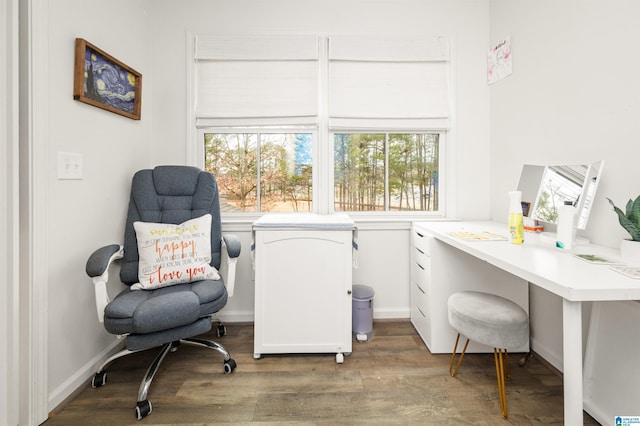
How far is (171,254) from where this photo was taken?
1701 millimetres

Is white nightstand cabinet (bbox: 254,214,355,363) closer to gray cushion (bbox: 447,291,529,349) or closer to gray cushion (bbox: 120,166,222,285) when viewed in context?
gray cushion (bbox: 120,166,222,285)

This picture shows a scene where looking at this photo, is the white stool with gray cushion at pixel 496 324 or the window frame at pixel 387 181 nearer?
the white stool with gray cushion at pixel 496 324

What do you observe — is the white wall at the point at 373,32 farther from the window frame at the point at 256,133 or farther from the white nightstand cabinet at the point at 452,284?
the white nightstand cabinet at the point at 452,284

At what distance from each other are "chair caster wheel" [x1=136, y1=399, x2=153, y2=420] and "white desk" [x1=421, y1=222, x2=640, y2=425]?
1658mm

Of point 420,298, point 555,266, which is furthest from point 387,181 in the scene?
point 555,266

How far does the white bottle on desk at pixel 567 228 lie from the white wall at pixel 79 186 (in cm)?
242

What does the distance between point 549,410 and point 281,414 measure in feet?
4.18

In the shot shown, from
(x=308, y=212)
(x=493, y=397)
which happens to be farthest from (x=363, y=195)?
(x=493, y=397)

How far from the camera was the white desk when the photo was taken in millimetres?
890

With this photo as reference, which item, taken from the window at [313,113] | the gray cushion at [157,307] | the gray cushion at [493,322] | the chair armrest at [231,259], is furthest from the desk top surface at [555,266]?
the gray cushion at [157,307]

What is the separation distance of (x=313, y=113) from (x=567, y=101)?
1.58 meters

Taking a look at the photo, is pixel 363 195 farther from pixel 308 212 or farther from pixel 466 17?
pixel 466 17

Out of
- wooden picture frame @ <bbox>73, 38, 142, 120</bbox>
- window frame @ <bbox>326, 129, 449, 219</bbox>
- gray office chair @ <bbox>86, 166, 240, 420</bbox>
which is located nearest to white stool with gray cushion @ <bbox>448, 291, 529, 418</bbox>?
window frame @ <bbox>326, 129, 449, 219</bbox>

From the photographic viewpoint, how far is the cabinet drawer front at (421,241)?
1.91 metres
